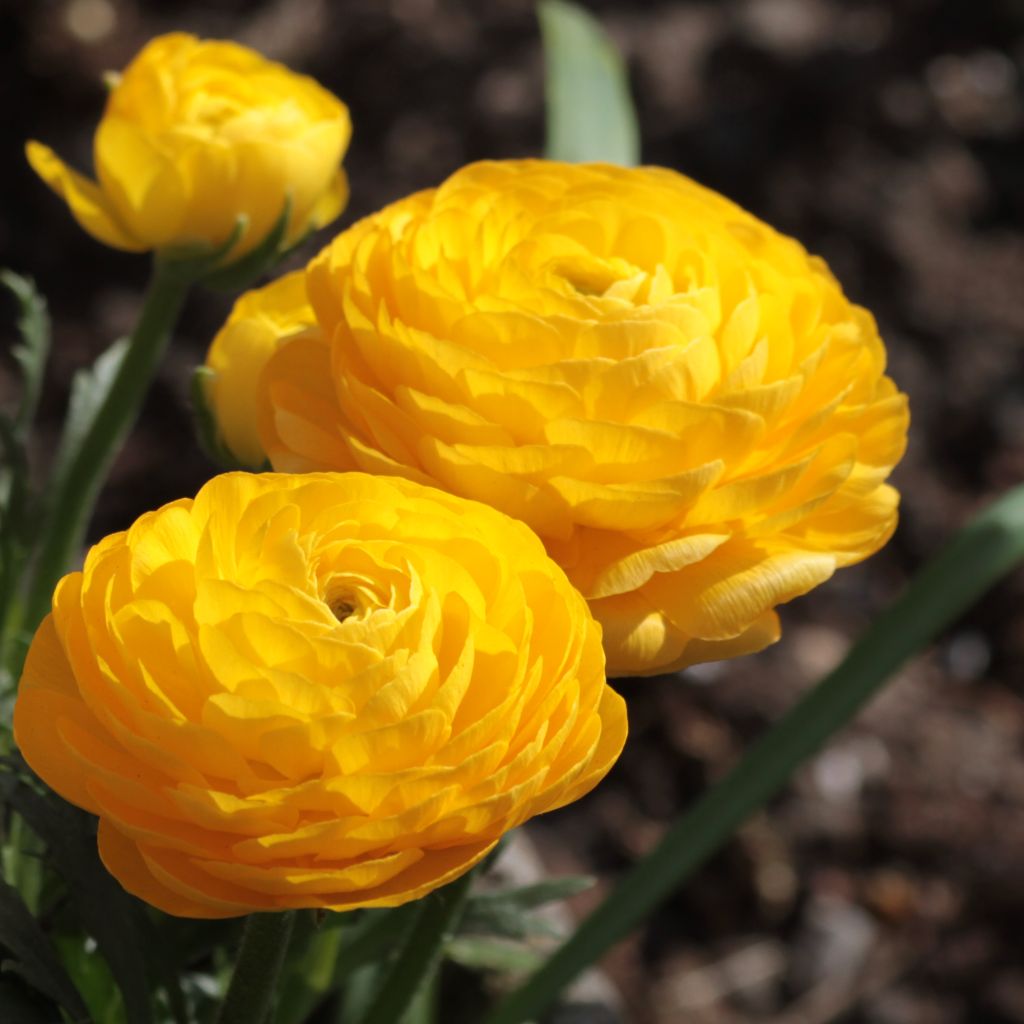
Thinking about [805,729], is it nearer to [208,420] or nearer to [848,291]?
[208,420]

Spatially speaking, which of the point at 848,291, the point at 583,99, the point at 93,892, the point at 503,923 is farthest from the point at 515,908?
the point at 848,291

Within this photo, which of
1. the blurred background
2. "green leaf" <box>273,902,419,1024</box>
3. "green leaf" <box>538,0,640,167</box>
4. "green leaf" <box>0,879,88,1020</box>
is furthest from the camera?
the blurred background

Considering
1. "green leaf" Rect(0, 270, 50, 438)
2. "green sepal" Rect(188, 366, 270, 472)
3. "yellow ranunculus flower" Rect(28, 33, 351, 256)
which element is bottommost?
"green leaf" Rect(0, 270, 50, 438)

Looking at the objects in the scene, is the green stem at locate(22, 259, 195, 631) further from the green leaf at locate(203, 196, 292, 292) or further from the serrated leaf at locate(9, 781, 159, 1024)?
the serrated leaf at locate(9, 781, 159, 1024)

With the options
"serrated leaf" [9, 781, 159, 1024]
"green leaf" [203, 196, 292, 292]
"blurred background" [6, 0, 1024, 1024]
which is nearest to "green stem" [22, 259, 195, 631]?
"green leaf" [203, 196, 292, 292]

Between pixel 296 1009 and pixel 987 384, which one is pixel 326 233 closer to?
pixel 987 384

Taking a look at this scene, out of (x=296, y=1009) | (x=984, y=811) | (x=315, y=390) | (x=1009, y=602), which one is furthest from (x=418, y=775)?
(x=1009, y=602)
